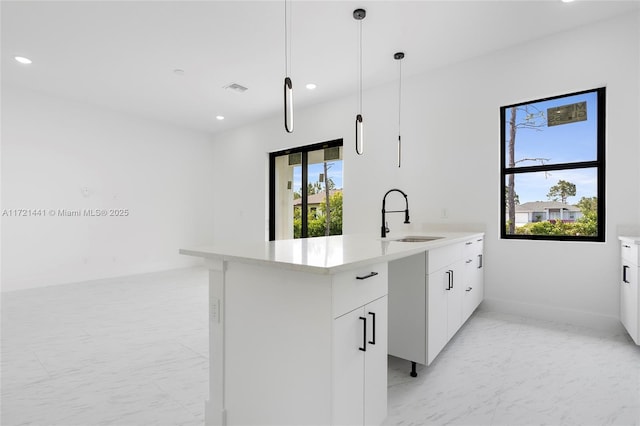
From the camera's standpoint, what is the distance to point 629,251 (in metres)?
2.40

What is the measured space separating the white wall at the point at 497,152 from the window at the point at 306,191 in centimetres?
36

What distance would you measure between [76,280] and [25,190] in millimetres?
1504

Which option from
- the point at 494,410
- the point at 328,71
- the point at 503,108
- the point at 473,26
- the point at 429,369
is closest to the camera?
the point at 494,410

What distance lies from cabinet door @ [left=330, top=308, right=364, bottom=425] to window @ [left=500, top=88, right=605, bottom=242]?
2.83m

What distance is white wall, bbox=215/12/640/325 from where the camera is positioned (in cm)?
279

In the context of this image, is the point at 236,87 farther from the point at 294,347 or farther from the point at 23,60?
the point at 294,347

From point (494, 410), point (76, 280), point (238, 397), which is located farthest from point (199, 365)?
point (76, 280)

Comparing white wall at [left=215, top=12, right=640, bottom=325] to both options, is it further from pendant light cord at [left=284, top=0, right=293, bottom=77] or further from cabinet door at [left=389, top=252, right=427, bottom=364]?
cabinet door at [left=389, top=252, right=427, bottom=364]

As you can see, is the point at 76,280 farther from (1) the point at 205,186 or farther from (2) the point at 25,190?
(1) the point at 205,186

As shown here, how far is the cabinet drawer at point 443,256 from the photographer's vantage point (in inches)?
76.4

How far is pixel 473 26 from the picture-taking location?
117 inches

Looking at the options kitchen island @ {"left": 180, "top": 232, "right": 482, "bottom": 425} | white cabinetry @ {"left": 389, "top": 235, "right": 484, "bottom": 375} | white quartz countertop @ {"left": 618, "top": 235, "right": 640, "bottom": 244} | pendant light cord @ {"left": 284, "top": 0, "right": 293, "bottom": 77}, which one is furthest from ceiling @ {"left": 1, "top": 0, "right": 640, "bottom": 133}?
kitchen island @ {"left": 180, "top": 232, "right": 482, "bottom": 425}

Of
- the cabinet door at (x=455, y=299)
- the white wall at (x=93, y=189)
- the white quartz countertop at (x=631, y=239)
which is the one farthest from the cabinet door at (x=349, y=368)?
the white wall at (x=93, y=189)

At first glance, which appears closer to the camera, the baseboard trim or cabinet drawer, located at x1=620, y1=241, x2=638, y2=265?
cabinet drawer, located at x1=620, y1=241, x2=638, y2=265
